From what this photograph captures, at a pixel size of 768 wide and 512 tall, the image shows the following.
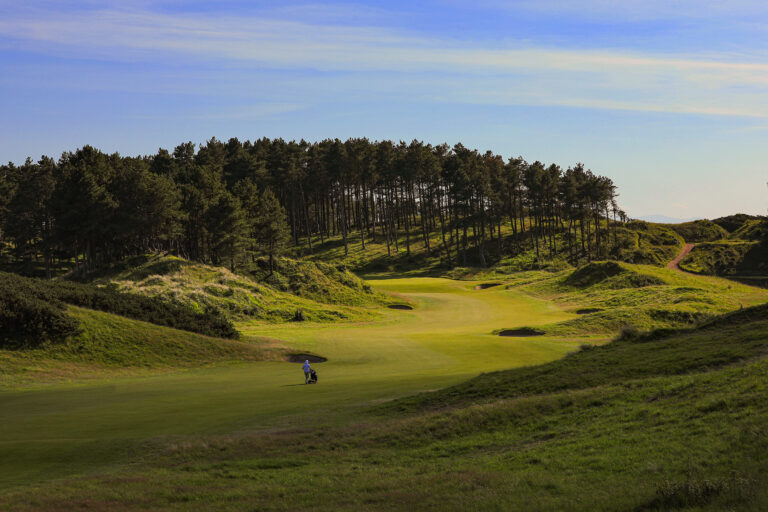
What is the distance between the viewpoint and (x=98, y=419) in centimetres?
2528

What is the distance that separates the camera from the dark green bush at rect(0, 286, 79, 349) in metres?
43.4

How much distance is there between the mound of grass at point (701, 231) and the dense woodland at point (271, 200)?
737 inches

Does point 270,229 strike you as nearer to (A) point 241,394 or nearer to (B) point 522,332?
(B) point 522,332

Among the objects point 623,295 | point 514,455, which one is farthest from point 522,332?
point 514,455

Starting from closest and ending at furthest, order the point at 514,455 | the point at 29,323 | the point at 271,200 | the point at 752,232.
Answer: the point at 514,455 → the point at 29,323 → the point at 271,200 → the point at 752,232

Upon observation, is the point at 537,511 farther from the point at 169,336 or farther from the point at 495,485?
the point at 169,336

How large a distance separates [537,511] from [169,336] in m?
40.6

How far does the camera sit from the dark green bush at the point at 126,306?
5006 centimetres

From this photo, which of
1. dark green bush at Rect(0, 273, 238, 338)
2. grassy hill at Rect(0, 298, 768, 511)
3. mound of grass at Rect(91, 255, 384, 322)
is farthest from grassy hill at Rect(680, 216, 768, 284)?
grassy hill at Rect(0, 298, 768, 511)

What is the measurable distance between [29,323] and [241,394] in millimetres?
21769

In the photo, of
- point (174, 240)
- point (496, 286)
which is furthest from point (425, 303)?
point (174, 240)

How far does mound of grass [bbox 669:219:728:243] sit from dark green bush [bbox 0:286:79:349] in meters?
138

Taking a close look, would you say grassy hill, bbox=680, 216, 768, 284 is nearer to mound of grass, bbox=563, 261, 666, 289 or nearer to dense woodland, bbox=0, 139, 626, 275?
dense woodland, bbox=0, 139, 626, 275

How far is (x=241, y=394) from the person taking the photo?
3122cm
